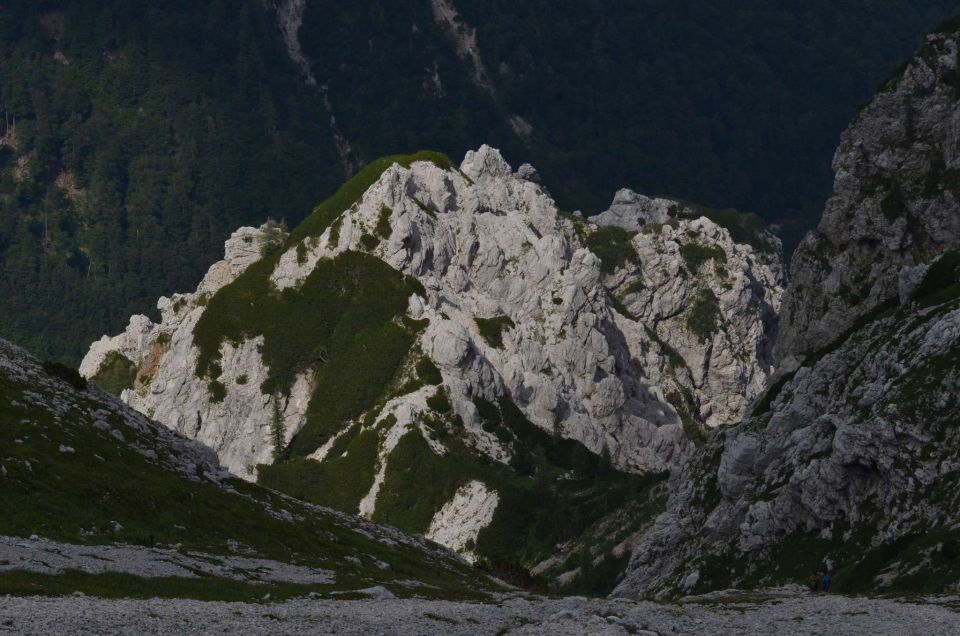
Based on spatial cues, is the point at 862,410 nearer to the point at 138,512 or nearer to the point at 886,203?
the point at 886,203

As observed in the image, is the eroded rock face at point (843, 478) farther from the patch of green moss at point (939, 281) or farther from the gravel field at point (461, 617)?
the gravel field at point (461, 617)

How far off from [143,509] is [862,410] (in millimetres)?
56630

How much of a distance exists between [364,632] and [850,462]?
62237 millimetres

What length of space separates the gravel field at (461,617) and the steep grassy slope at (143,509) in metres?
6.61

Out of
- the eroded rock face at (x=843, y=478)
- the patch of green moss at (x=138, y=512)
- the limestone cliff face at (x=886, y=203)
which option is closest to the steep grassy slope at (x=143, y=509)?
the patch of green moss at (x=138, y=512)

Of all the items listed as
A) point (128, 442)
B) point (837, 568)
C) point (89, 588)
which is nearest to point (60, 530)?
point (89, 588)

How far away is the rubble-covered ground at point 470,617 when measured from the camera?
62.5m

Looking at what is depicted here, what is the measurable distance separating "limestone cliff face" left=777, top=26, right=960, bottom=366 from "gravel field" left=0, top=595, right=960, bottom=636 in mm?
86124

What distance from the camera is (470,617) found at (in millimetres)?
72438

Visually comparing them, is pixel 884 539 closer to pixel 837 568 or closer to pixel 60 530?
pixel 837 568

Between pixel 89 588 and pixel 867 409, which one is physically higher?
pixel 867 409

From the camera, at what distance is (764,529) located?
129 metres

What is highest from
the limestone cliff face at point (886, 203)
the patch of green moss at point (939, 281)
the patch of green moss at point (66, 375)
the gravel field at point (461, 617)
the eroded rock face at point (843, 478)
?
the limestone cliff face at point (886, 203)

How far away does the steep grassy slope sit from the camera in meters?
86.0
